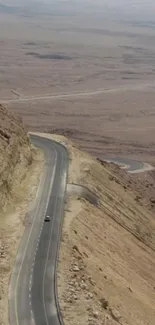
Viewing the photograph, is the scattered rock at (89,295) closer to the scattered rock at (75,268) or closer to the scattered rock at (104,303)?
the scattered rock at (104,303)

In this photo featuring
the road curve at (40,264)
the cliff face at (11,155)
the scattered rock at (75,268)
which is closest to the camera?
the road curve at (40,264)

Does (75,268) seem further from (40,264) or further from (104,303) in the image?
(104,303)

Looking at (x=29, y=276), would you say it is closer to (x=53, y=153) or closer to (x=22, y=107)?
(x=53, y=153)

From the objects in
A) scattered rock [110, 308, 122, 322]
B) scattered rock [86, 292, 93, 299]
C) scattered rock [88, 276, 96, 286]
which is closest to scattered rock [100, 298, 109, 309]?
scattered rock [110, 308, 122, 322]

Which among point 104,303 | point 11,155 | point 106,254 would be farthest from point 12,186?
point 104,303

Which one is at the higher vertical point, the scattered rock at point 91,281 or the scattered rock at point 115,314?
the scattered rock at point 91,281

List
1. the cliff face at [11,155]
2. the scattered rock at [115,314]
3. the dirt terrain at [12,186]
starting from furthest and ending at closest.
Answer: the cliff face at [11,155], the dirt terrain at [12,186], the scattered rock at [115,314]

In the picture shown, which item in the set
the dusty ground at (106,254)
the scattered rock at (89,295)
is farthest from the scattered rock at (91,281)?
the scattered rock at (89,295)
